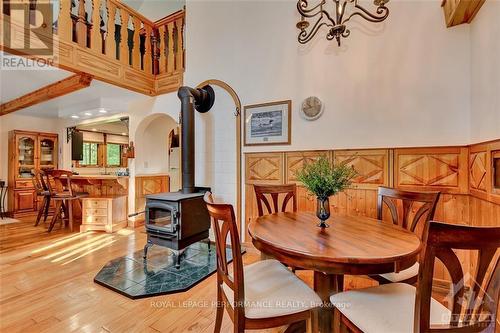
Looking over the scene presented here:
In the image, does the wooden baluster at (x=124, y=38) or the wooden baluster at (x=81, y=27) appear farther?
the wooden baluster at (x=124, y=38)

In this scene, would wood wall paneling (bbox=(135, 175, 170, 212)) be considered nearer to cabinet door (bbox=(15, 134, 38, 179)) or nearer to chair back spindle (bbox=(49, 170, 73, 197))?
chair back spindle (bbox=(49, 170, 73, 197))

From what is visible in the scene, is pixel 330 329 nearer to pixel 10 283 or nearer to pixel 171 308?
pixel 171 308

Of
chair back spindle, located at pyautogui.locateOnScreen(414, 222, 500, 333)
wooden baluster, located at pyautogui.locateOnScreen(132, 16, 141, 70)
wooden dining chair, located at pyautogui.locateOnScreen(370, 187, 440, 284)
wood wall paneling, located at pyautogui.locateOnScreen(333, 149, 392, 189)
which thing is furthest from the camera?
wooden baluster, located at pyautogui.locateOnScreen(132, 16, 141, 70)

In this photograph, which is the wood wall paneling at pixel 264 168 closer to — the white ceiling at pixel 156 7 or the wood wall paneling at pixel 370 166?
the wood wall paneling at pixel 370 166

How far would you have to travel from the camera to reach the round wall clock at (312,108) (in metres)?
2.72

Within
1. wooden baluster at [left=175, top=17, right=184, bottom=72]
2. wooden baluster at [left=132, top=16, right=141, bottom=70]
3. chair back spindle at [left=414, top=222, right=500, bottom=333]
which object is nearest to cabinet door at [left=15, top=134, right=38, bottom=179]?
wooden baluster at [left=132, top=16, right=141, bottom=70]

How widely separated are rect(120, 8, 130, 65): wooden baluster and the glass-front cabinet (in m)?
4.03

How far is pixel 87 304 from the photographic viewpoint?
2.01 m

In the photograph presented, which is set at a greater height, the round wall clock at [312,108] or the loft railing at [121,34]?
the loft railing at [121,34]

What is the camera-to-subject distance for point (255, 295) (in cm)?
132

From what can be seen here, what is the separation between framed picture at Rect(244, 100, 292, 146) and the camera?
2.94 m

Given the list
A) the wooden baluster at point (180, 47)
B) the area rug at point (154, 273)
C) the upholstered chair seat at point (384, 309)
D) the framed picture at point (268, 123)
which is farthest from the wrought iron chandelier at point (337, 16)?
the area rug at point (154, 273)

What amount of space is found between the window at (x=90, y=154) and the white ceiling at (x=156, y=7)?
3764mm

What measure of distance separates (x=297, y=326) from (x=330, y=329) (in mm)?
264
